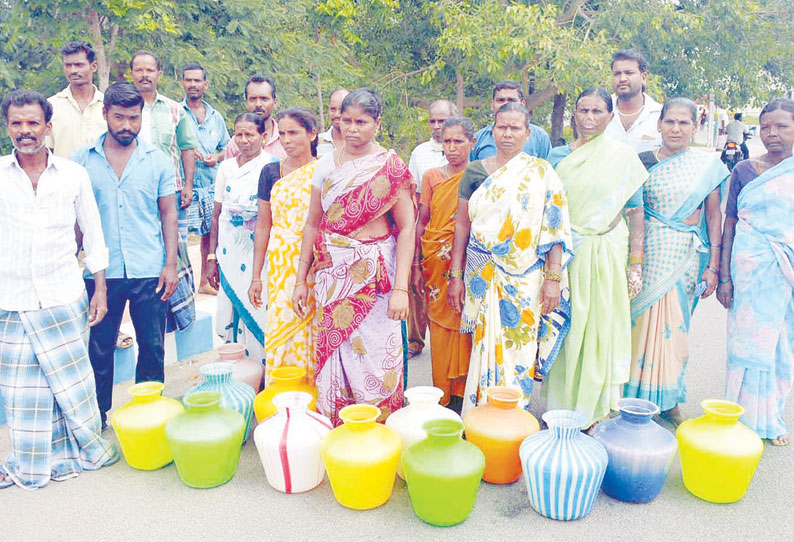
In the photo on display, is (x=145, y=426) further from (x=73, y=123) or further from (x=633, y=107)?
(x=633, y=107)

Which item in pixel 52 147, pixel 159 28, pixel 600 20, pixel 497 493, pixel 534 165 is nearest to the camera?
pixel 497 493

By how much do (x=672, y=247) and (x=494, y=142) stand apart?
4.39 ft

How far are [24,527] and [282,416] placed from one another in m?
1.22

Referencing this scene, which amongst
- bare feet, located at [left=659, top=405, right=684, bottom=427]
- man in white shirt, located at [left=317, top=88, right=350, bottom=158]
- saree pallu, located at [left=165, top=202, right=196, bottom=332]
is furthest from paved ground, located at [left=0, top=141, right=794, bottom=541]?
man in white shirt, located at [left=317, top=88, right=350, bottom=158]

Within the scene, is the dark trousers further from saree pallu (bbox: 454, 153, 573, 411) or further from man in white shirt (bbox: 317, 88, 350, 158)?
saree pallu (bbox: 454, 153, 573, 411)

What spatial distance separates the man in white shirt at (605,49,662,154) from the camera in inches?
170

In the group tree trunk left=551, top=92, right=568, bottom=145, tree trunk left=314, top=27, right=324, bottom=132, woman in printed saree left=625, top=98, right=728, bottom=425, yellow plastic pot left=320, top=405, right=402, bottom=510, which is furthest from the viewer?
tree trunk left=551, top=92, right=568, bottom=145

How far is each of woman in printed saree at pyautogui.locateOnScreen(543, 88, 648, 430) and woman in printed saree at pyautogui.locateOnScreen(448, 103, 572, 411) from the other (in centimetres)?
11

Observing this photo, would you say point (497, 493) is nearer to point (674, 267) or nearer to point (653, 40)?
point (674, 267)

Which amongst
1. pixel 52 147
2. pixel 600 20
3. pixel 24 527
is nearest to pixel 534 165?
pixel 24 527

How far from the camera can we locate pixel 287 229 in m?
3.84

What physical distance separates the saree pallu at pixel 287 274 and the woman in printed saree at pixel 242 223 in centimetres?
35

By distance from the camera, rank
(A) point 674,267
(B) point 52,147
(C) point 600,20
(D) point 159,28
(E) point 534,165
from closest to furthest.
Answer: (E) point 534,165, (A) point 674,267, (B) point 52,147, (D) point 159,28, (C) point 600,20

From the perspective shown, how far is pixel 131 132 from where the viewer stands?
3533mm
